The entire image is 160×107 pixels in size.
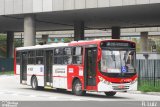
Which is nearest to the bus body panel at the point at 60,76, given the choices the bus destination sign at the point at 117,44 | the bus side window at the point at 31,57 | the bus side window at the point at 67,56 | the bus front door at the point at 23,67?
the bus side window at the point at 67,56

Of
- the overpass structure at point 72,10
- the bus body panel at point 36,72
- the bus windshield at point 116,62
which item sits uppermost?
the overpass structure at point 72,10

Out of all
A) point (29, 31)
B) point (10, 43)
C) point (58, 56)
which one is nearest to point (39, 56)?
point (58, 56)

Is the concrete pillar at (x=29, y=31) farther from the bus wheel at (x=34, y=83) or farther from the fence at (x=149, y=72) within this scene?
the bus wheel at (x=34, y=83)

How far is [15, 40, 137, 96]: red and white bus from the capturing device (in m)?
22.3

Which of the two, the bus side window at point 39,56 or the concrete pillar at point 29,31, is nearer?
the bus side window at point 39,56

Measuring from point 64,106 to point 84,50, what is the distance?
21.1ft

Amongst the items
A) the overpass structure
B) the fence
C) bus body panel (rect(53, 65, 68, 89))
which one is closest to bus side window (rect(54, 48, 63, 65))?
bus body panel (rect(53, 65, 68, 89))

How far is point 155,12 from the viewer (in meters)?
46.3

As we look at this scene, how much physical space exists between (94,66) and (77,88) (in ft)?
6.43

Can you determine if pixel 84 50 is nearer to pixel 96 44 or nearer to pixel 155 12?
pixel 96 44

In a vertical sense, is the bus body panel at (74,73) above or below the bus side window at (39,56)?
below

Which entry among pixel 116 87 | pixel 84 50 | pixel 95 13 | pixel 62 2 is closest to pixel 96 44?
pixel 84 50

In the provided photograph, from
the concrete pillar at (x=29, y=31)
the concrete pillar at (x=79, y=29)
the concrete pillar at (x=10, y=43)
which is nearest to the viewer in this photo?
the concrete pillar at (x=29, y=31)

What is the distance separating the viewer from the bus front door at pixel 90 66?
74.4 feet
